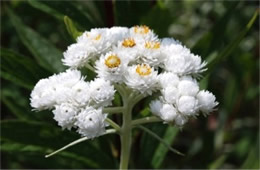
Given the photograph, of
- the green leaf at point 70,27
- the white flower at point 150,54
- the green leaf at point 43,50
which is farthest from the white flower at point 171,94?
the green leaf at point 43,50

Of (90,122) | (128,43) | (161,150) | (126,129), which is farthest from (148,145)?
(90,122)

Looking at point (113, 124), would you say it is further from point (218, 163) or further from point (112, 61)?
point (218, 163)

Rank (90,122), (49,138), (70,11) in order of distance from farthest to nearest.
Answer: (70,11) → (49,138) → (90,122)

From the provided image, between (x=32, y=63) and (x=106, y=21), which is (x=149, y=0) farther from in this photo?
(x=32, y=63)

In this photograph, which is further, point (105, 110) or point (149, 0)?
point (149, 0)

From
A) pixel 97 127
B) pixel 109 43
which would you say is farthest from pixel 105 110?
pixel 109 43

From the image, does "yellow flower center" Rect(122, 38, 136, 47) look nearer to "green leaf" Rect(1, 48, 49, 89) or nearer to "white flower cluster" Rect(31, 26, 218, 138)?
"white flower cluster" Rect(31, 26, 218, 138)
